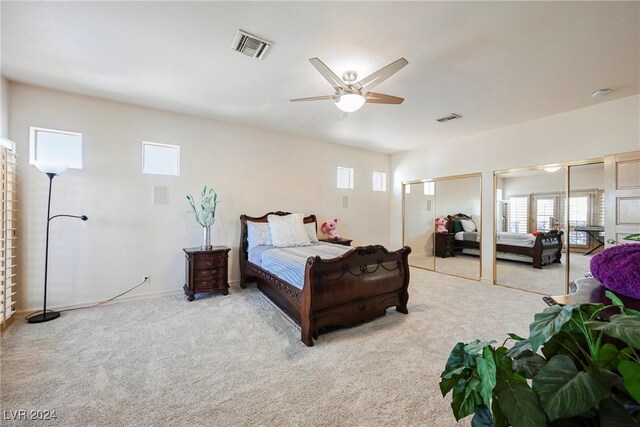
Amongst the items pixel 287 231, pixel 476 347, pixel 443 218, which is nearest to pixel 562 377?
pixel 476 347

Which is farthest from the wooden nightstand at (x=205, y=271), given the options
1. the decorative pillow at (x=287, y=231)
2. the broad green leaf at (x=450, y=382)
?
the broad green leaf at (x=450, y=382)

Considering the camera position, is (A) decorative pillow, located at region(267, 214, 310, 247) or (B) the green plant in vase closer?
(B) the green plant in vase

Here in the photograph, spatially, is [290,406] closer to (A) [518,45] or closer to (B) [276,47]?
(B) [276,47]

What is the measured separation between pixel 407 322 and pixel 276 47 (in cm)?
318

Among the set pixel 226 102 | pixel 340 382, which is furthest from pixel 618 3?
pixel 226 102

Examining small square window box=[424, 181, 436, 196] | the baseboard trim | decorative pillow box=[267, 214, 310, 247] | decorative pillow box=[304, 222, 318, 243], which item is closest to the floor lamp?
the baseboard trim

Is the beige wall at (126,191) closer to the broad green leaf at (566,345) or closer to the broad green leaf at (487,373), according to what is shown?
the broad green leaf at (487,373)

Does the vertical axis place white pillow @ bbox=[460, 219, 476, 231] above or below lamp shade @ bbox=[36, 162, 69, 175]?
below

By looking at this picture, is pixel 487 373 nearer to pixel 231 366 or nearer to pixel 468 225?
pixel 231 366

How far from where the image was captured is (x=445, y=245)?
5609 mm

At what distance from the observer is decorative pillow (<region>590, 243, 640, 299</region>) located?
38.3 inches

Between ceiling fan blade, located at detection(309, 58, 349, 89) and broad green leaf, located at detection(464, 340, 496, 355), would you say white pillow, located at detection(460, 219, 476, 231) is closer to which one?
ceiling fan blade, located at detection(309, 58, 349, 89)

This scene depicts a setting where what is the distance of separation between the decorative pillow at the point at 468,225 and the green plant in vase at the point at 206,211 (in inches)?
187

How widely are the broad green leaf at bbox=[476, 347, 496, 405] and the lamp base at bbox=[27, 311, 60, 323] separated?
4246 mm
